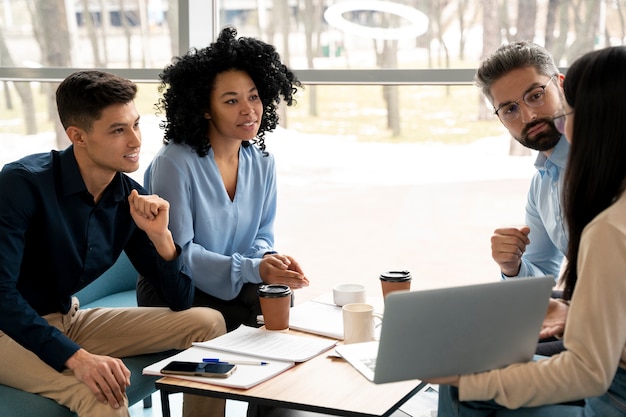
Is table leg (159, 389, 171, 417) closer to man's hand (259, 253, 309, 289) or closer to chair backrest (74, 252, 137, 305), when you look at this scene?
man's hand (259, 253, 309, 289)

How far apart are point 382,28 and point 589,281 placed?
2.64 m

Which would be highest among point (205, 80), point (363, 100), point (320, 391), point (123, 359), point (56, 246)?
point (205, 80)

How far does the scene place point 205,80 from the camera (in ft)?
9.70

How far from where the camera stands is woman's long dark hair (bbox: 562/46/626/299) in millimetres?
1508

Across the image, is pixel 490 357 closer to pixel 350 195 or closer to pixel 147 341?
pixel 147 341

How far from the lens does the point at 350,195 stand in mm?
5355

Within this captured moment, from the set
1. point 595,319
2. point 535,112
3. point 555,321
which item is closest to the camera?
point 595,319

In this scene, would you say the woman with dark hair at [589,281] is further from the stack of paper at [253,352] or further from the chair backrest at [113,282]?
the chair backrest at [113,282]

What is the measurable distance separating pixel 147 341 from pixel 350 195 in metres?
3.02

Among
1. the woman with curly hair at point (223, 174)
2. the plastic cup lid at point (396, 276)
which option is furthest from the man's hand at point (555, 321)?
the woman with curly hair at point (223, 174)

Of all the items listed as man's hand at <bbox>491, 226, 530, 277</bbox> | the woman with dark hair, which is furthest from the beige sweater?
man's hand at <bbox>491, 226, 530, 277</bbox>

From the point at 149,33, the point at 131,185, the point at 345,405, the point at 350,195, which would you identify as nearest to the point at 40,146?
the point at 149,33

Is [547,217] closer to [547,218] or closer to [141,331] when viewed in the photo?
[547,218]

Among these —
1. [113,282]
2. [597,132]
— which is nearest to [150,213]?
[113,282]
